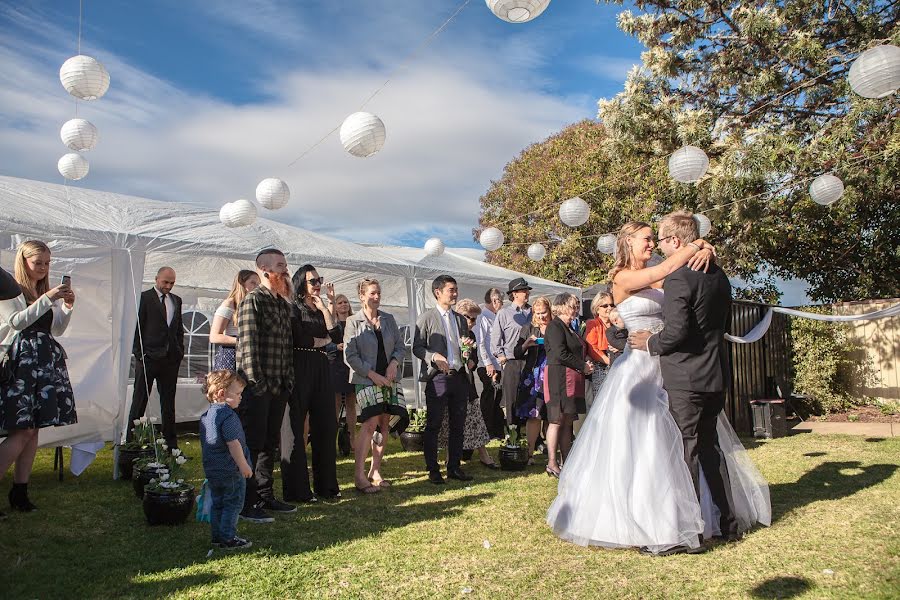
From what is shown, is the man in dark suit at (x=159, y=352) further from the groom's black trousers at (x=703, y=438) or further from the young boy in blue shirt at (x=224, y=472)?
the groom's black trousers at (x=703, y=438)

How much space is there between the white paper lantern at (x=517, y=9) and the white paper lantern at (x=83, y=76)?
447 centimetres

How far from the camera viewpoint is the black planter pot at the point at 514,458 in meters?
6.99

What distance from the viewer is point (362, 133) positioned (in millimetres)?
6836

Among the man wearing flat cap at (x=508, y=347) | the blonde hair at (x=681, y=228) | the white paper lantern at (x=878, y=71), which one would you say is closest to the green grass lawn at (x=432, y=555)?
the blonde hair at (x=681, y=228)

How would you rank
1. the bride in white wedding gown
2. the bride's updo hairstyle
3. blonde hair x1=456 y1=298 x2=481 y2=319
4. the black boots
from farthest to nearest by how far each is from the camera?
blonde hair x1=456 y1=298 x2=481 y2=319 → the black boots → the bride's updo hairstyle → the bride in white wedding gown

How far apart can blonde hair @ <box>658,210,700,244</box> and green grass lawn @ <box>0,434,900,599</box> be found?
1.86 m

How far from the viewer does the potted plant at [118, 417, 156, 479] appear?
5.98 m

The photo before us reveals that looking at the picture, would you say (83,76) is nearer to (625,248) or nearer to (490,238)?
(625,248)

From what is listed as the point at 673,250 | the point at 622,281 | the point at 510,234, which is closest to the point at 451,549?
the point at 622,281

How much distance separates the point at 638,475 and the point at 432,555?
4.18 ft

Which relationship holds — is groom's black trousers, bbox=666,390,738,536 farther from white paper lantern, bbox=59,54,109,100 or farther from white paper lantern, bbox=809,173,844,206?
white paper lantern, bbox=59,54,109,100

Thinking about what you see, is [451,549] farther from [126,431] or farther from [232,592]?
[126,431]

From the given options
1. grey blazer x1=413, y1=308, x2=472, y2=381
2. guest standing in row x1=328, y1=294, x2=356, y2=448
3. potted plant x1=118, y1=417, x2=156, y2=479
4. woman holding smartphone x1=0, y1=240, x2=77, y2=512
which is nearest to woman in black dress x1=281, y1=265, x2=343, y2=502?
grey blazer x1=413, y1=308, x2=472, y2=381

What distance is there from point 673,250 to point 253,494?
10.7 ft
